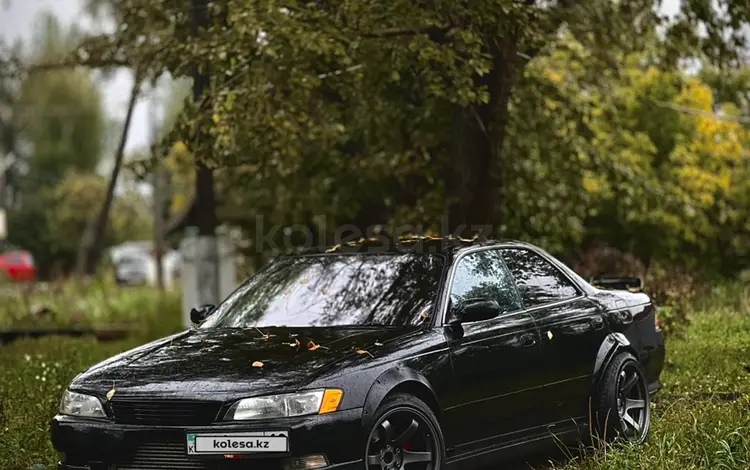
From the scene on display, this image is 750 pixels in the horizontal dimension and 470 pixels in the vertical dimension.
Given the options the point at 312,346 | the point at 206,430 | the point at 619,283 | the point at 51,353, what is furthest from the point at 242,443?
the point at 51,353

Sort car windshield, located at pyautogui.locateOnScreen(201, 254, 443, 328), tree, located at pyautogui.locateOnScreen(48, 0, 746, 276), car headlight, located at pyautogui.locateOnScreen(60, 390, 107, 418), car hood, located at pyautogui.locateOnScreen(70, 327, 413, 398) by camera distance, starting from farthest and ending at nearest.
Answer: tree, located at pyautogui.locateOnScreen(48, 0, 746, 276) < car windshield, located at pyautogui.locateOnScreen(201, 254, 443, 328) < car headlight, located at pyautogui.locateOnScreen(60, 390, 107, 418) < car hood, located at pyautogui.locateOnScreen(70, 327, 413, 398)

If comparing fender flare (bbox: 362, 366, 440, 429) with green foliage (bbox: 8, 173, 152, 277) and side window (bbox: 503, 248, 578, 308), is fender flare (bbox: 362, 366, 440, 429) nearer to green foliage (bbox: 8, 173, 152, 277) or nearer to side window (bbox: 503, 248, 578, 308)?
side window (bbox: 503, 248, 578, 308)

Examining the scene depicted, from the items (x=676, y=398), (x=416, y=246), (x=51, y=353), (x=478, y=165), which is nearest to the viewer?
(x=416, y=246)

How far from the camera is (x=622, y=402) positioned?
373 inches

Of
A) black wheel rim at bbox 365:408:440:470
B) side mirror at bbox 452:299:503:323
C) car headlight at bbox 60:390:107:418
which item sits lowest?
black wheel rim at bbox 365:408:440:470

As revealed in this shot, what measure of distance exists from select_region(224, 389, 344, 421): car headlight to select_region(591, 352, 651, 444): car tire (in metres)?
2.61

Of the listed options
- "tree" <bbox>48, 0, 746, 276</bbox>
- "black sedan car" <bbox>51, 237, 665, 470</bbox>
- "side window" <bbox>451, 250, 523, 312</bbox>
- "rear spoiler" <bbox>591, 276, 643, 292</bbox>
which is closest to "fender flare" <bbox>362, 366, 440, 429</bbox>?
"black sedan car" <bbox>51, 237, 665, 470</bbox>

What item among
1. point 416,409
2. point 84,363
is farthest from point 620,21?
point 416,409

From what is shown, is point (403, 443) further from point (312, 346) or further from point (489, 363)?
point (489, 363)

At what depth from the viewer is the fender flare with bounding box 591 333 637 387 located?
9.29 meters

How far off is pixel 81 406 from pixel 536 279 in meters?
3.27

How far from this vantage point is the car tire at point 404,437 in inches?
285

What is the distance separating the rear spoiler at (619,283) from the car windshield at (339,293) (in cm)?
242

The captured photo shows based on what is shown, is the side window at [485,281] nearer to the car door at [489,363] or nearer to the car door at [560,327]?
the car door at [489,363]
